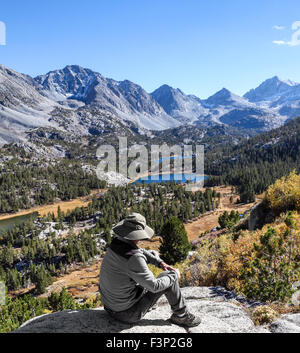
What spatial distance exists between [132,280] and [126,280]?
0.18 meters

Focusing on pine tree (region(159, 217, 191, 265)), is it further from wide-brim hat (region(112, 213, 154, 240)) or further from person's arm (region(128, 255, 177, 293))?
wide-brim hat (region(112, 213, 154, 240))

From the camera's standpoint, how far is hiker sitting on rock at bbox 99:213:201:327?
16.7 feet

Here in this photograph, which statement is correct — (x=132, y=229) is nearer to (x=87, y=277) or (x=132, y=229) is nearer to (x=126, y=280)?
(x=126, y=280)

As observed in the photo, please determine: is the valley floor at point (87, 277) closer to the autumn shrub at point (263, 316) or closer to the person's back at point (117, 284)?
the autumn shrub at point (263, 316)

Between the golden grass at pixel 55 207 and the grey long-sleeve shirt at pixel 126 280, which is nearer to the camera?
the grey long-sleeve shirt at pixel 126 280

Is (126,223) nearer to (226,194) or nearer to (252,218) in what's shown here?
(252,218)

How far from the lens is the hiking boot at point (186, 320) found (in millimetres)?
5831

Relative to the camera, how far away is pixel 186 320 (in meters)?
5.86

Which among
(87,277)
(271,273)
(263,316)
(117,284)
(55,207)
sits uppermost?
(117,284)

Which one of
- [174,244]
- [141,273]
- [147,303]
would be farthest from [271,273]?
[174,244]

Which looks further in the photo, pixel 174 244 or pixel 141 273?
pixel 174 244

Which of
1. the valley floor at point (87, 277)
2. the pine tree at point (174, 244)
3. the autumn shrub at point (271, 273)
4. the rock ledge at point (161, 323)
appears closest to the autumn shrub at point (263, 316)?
the rock ledge at point (161, 323)
